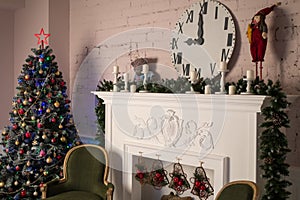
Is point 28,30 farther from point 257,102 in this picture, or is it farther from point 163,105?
point 257,102

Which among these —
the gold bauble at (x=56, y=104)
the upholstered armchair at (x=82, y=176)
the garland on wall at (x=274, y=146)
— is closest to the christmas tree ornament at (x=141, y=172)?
the upholstered armchair at (x=82, y=176)

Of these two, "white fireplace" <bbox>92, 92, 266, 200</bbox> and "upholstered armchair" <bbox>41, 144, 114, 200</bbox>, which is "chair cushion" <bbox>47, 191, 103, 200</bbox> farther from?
"white fireplace" <bbox>92, 92, 266, 200</bbox>

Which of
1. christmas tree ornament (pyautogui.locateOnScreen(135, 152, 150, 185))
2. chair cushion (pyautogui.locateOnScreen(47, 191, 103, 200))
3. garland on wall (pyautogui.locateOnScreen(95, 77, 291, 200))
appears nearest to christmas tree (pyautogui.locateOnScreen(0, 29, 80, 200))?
chair cushion (pyautogui.locateOnScreen(47, 191, 103, 200))

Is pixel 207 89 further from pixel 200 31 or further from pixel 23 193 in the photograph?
pixel 23 193

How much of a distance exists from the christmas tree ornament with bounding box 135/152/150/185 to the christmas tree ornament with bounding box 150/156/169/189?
0.18 feet

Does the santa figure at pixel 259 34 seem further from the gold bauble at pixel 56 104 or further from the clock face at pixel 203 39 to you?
the gold bauble at pixel 56 104

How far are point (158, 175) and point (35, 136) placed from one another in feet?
4.52

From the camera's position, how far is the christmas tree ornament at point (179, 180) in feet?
12.1

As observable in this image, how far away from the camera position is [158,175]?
150 inches

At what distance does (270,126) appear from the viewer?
2.82 meters

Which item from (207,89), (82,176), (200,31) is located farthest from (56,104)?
(207,89)

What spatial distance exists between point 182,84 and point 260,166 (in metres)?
0.95

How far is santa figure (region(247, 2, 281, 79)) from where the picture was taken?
10.00 feet

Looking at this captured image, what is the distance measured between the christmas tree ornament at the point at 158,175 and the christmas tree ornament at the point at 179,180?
0.37ft
